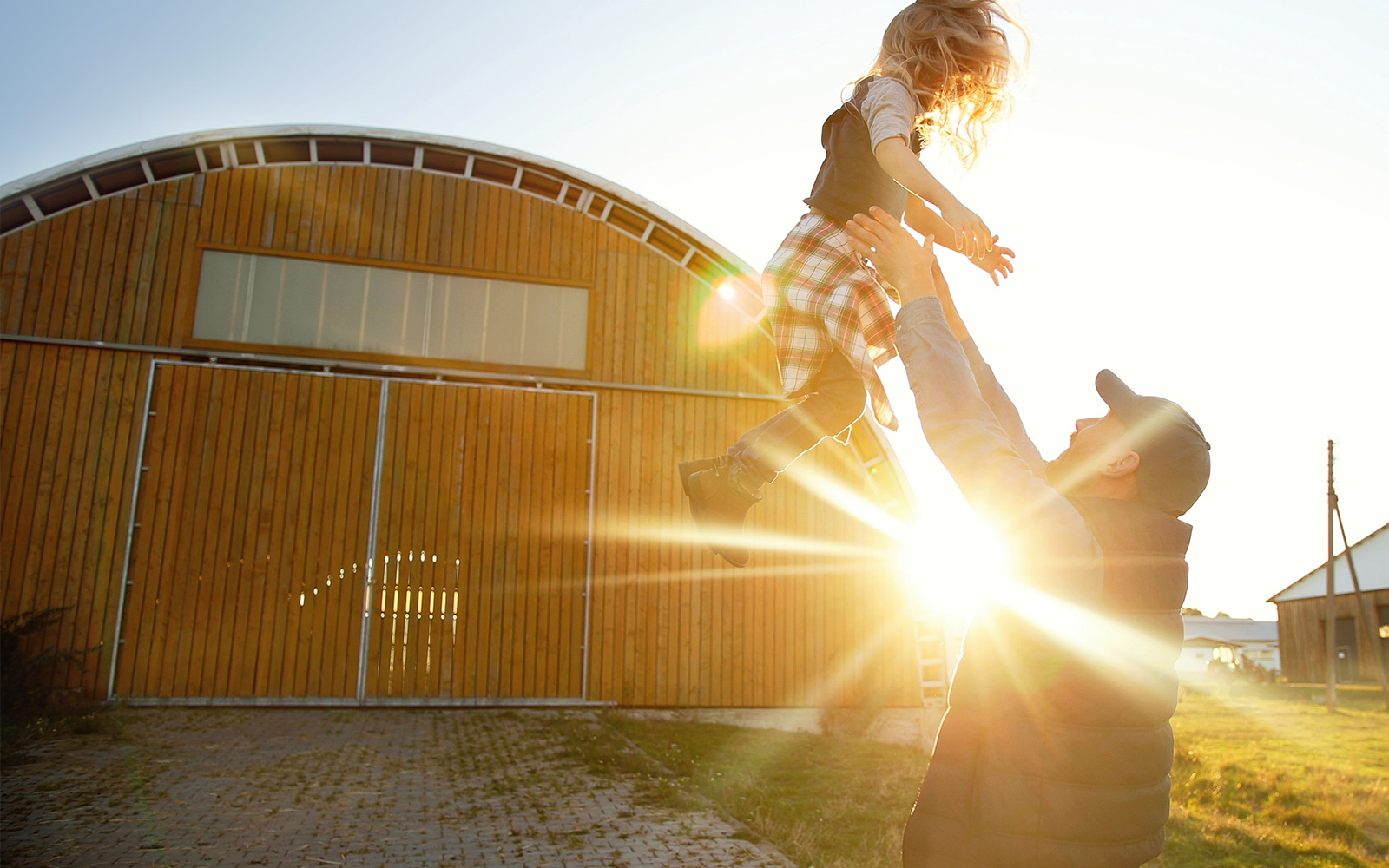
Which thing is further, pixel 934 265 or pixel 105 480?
pixel 105 480

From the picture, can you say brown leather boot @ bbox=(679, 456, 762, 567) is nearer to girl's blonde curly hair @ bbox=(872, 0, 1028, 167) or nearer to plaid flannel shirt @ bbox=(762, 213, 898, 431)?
plaid flannel shirt @ bbox=(762, 213, 898, 431)

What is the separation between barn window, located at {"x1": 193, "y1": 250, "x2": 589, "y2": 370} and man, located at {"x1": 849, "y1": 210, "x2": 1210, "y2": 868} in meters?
11.3

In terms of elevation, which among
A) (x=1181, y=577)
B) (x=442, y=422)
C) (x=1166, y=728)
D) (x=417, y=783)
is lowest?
(x=417, y=783)

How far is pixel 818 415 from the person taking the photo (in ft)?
9.84

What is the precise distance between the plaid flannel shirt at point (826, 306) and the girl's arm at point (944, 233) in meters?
0.24

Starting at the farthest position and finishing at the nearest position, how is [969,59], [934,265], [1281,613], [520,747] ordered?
[1281,613]
[520,747]
[969,59]
[934,265]

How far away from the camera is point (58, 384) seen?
452 inches

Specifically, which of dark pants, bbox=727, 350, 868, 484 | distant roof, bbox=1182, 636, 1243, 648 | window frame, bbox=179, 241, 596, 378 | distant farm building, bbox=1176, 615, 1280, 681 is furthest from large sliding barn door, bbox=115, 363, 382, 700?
distant roof, bbox=1182, 636, 1243, 648

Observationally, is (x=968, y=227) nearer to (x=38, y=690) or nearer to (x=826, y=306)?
(x=826, y=306)

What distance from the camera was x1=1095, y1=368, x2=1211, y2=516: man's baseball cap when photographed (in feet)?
5.91

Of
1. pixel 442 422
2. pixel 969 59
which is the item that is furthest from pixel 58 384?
pixel 969 59

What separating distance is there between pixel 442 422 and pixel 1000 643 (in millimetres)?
11248

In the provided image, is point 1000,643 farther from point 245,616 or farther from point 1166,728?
point 245,616

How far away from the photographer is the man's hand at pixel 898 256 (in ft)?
6.20
